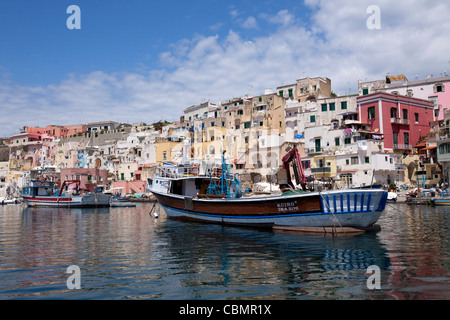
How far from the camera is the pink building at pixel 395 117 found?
1820 inches

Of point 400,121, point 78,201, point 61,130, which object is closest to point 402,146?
point 400,121

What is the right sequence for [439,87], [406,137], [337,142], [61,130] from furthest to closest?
[61,130], [439,87], [406,137], [337,142]

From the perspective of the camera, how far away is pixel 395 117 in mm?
47156

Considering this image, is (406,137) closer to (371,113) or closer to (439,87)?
(371,113)

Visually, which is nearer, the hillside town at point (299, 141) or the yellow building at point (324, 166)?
the hillside town at point (299, 141)

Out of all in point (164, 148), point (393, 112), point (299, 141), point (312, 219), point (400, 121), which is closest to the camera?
point (312, 219)

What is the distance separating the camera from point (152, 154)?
70.3 meters

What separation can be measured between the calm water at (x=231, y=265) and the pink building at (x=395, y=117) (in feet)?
102

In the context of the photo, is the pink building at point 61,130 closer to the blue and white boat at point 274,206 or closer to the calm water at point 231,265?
the blue and white boat at point 274,206

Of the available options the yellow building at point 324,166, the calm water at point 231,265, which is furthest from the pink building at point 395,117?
the calm water at point 231,265

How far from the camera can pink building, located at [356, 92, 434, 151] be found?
46219mm

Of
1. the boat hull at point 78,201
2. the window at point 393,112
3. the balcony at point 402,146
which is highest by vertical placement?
the window at point 393,112

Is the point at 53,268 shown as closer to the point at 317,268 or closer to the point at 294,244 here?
the point at 317,268

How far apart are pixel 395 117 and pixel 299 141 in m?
13.5
